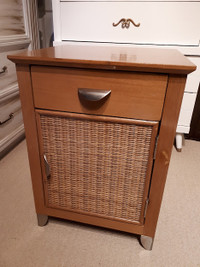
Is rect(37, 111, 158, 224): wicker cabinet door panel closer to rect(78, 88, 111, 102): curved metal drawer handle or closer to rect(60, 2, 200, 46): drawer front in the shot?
rect(78, 88, 111, 102): curved metal drawer handle

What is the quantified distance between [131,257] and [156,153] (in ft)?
1.29

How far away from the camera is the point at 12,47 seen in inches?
50.3

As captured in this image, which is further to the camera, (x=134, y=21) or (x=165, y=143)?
(x=134, y=21)

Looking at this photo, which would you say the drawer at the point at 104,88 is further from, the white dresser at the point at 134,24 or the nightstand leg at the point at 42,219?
the white dresser at the point at 134,24

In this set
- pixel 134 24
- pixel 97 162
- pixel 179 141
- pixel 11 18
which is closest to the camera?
pixel 97 162

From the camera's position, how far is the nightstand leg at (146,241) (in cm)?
81

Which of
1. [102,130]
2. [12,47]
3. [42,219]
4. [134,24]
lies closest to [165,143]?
[102,130]

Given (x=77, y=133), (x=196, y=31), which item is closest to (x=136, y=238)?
(x=77, y=133)

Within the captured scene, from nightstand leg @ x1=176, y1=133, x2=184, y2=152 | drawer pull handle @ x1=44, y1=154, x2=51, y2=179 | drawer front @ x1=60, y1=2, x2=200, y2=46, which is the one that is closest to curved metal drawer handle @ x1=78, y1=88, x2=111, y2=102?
drawer pull handle @ x1=44, y1=154, x2=51, y2=179

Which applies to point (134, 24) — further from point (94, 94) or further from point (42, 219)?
point (42, 219)

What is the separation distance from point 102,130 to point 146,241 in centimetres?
44

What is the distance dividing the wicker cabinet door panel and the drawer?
27 millimetres

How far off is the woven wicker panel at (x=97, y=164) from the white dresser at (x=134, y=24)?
25.3 inches

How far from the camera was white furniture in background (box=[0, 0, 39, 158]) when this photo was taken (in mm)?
1210
